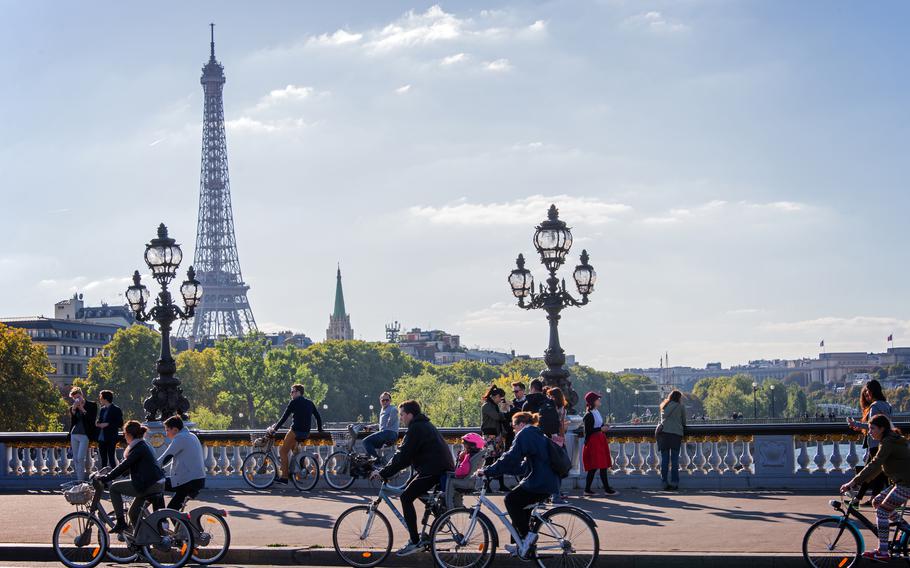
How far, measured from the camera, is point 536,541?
45.0 ft

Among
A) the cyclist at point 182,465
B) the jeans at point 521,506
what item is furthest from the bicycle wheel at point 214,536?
the jeans at point 521,506

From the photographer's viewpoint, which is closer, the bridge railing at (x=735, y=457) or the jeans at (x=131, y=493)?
the jeans at (x=131, y=493)

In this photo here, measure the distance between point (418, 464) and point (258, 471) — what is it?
1035cm

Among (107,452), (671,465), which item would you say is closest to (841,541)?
(671,465)

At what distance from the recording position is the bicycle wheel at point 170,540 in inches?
597

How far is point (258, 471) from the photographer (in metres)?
24.5

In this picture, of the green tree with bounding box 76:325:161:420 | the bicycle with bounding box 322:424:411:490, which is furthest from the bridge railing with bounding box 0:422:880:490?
the green tree with bounding box 76:325:161:420

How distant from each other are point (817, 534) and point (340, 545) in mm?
5577

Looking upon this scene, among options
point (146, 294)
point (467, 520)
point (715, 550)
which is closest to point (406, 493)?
point (467, 520)

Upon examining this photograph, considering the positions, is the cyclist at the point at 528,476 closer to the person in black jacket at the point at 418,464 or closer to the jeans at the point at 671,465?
the person in black jacket at the point at 418,464

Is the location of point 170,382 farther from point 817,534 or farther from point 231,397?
point 231,397

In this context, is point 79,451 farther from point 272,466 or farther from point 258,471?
point 272,466

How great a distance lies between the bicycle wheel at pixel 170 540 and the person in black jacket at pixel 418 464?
8.31ft

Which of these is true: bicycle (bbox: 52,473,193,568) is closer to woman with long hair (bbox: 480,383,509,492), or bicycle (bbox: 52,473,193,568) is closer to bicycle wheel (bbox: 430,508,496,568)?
bicycle wheel (bbox: 430,508,496,568)
